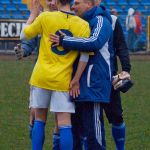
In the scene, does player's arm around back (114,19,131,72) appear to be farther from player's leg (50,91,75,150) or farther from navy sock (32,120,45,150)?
navy sock (32,120,45,150)

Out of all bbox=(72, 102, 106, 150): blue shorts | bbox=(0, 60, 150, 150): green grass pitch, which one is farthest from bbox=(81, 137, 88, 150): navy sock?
bbox=(0, 60, 150, 150): green grass pitch

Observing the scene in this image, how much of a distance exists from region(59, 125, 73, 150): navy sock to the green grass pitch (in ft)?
6.10

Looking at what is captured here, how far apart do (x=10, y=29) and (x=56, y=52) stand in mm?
22714

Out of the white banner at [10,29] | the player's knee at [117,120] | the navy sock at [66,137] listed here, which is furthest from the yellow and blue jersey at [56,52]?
the white banner at [10,29]

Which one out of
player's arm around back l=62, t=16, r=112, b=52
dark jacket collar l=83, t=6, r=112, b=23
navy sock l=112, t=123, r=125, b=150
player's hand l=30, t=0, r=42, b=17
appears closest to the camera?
player's arm around back l=62, t=16, r=112, b=52

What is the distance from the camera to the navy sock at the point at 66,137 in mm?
7016

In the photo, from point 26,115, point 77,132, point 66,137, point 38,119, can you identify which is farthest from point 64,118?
point 26,115

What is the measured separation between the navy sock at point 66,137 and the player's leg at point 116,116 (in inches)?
32.0

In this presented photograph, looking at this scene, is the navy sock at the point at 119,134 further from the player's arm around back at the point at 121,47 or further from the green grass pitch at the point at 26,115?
the green grass pitch at the point at 26,115

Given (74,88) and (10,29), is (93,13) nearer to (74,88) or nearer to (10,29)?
(74,88)

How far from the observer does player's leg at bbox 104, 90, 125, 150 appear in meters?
7.70

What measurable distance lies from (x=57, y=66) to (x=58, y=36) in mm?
290

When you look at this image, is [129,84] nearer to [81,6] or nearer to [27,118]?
[81,6]

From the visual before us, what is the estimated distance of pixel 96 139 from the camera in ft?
23.2
